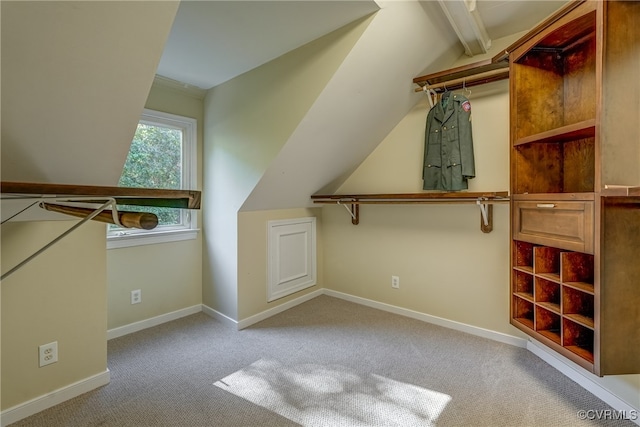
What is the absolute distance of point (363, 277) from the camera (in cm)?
308

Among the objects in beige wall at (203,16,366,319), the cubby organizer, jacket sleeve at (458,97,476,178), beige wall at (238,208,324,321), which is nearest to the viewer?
the cubby organizer

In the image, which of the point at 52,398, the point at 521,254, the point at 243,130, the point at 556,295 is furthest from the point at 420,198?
the point at 52,398

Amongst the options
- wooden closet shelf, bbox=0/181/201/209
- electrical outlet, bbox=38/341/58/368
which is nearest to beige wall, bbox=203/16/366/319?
electrical outlet, bbox=38/341/58/368

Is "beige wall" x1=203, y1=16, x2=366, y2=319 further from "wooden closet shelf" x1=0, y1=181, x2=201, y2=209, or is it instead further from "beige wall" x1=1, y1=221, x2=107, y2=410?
"wooden closet shelf" x1=0, y1=181, x2=201, y2=209

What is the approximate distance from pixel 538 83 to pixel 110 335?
3291 mm

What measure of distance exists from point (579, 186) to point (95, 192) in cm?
213

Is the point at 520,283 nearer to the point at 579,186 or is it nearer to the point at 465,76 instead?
the point at 579,186

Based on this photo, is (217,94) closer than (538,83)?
No

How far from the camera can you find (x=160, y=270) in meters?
2.63

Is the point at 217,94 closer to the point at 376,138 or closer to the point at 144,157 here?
the point at 144,157

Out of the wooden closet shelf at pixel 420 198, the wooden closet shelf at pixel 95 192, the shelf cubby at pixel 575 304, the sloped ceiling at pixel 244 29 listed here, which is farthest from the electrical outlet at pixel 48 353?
the shelf cubby at pixel 575 304

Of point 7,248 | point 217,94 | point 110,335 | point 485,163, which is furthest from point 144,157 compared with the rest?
point 485,163

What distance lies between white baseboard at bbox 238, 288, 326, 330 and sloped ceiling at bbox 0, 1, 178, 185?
5.38ft

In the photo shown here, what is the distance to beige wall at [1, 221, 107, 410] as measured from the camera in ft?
4.84
